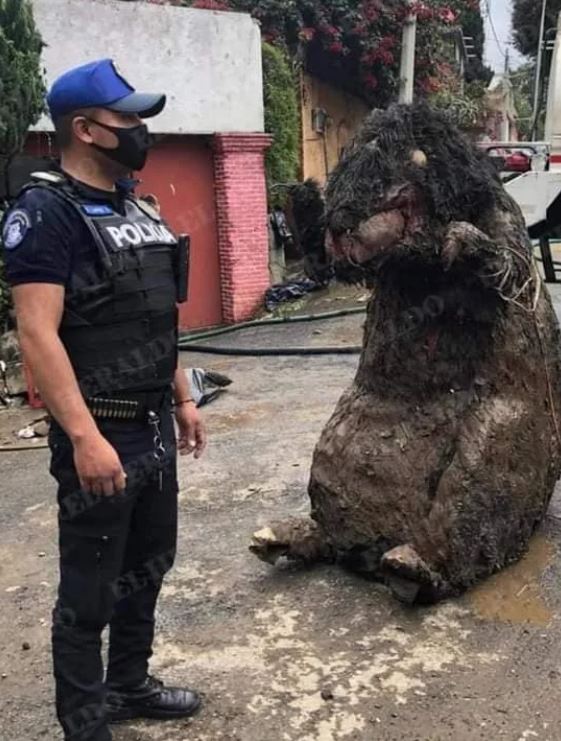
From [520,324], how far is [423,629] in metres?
1.19

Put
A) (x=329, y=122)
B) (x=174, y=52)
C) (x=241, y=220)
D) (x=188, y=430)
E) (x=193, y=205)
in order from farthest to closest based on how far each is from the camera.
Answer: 1. (x=329, y=122)
2. (x=241, y=220)
3. (x=193, y=205)
4. (x=174, y=52)
5. (x=188, y=430)

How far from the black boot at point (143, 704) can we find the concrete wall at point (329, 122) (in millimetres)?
9905

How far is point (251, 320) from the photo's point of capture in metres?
10.3

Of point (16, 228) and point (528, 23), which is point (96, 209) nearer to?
point (16, 228)

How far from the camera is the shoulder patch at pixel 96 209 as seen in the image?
220 cm

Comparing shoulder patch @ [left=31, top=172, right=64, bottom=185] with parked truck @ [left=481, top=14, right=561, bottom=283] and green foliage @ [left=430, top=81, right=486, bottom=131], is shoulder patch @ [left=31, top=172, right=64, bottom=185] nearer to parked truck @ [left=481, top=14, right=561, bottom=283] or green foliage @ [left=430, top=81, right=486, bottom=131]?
green foliage @ [left=430, top=81, right=486, bottom=131]

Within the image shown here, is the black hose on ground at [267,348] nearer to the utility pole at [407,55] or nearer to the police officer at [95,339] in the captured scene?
the utility pole at [407,55]

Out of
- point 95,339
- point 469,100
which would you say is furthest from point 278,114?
point 95,339

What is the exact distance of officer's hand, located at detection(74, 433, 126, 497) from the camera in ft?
6.84

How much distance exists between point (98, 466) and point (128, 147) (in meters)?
0.84

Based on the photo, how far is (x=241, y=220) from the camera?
404 inches

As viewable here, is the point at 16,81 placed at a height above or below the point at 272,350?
above

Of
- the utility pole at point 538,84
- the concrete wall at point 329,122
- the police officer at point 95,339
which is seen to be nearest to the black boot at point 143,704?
the police officer at point 95,339

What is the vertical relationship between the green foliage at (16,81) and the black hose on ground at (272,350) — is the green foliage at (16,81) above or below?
above
